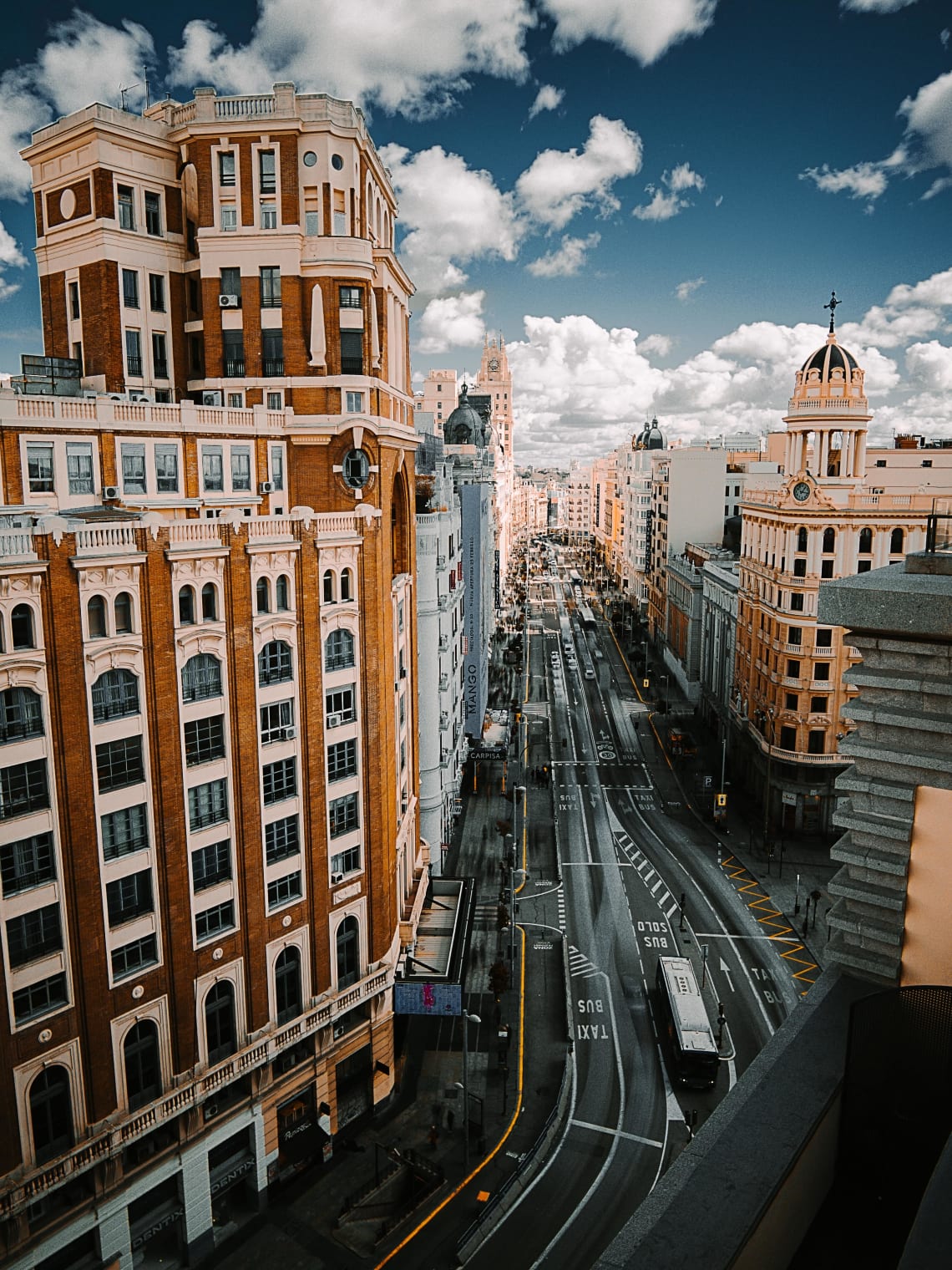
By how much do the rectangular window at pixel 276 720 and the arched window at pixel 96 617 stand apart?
807cm

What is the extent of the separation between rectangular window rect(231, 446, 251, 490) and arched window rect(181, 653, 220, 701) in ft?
30.8

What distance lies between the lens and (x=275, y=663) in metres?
37.4

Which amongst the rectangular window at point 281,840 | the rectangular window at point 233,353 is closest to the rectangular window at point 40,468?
the rectangular window at point 233,353

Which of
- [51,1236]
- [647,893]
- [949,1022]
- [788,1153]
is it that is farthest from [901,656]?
[647,893]

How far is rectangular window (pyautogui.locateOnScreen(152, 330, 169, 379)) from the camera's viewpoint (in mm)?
43719

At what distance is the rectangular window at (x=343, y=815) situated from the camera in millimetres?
41062

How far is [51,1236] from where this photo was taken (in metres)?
30.7

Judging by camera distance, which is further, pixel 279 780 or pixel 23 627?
pixel 279 780

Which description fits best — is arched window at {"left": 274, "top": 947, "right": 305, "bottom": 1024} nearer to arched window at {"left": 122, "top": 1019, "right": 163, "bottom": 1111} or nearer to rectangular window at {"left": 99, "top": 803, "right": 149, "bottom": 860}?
arched window at {"left": 122, "top": 1019, "right": 163, "bottom": 1111}

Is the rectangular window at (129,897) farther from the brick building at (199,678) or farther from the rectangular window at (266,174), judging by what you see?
the rectangular window at (266,174)

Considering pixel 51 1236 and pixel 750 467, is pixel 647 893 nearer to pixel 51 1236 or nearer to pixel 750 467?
pixel 51 1236

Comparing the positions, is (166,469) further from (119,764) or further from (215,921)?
(215,921)

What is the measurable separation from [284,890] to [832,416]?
2313 inches

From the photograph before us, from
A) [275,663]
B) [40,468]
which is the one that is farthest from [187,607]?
[40,468]
